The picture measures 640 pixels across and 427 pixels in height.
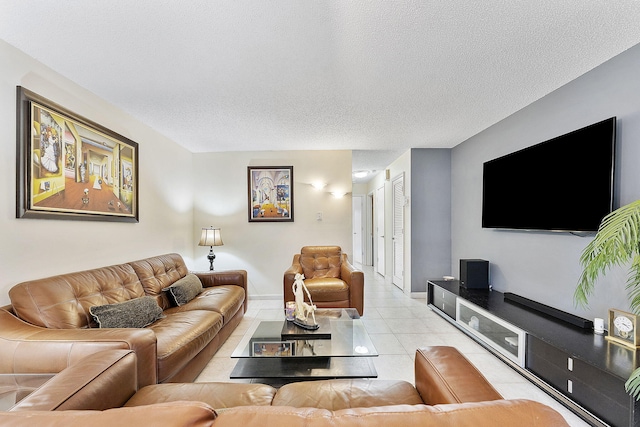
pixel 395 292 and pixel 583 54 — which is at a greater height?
pixel 583 54

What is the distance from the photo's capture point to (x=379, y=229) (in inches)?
265

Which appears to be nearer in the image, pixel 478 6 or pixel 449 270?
pixel 478 6

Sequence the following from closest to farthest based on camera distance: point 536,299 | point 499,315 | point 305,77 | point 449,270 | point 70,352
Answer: point 70,352, point 305,77, point 499,315, point 536,299, point 449,270

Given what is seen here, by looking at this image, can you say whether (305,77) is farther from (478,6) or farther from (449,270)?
(449,270)

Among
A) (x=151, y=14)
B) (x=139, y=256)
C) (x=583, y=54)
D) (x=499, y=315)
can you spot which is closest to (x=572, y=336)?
(x=499, y=315)

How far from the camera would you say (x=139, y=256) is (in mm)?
3076

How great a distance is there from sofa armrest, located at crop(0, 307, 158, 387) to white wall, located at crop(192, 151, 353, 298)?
2.93 metres

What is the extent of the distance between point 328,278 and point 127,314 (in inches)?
92.5

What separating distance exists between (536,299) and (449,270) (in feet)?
5.77

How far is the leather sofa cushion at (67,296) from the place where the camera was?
5.52 feet

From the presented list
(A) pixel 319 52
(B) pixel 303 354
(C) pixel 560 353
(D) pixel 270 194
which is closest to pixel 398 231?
(D) pixel 270 194

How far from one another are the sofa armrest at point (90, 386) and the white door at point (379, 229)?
18.7 ft

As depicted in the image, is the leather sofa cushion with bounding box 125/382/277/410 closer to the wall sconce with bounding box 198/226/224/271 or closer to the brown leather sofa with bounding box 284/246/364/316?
the brown leather sofa with bounding box 284/246/364/316

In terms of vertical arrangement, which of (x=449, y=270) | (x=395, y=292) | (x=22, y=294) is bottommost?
(x=395, y=292)
